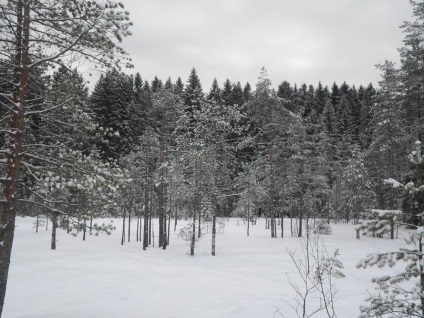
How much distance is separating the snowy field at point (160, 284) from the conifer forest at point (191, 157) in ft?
2.36

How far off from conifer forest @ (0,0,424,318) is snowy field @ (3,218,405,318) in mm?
718

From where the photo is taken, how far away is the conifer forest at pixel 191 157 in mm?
6195

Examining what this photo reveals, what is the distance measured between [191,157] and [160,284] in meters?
10.7

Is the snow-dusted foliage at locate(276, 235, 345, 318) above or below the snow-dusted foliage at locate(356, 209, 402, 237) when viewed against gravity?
below

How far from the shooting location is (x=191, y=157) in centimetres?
2409

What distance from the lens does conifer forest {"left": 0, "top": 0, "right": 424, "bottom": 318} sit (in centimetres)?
620

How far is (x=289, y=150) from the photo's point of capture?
34.4 m

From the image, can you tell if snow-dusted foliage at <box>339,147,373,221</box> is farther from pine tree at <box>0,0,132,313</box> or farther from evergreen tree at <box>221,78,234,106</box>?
pine tree at <box>0,0,132,313</box>

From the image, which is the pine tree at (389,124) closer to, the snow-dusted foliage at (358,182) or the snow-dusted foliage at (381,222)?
the snow-dusted foliage at (358,182)

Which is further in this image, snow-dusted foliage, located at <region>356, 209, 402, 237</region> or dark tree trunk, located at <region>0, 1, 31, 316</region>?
dark tree trunk, located at <region>0, 1, 31, 316</region>

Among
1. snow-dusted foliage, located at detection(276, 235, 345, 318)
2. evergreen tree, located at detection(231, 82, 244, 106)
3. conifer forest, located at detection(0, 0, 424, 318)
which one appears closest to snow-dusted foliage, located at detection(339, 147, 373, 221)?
conifer forest, located at detection(0, 0, 424, 318)

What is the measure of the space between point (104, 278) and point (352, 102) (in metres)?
68.5

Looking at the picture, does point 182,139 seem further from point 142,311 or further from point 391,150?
point 391,150

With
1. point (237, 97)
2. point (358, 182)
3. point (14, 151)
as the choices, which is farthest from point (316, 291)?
point (237, 97)
